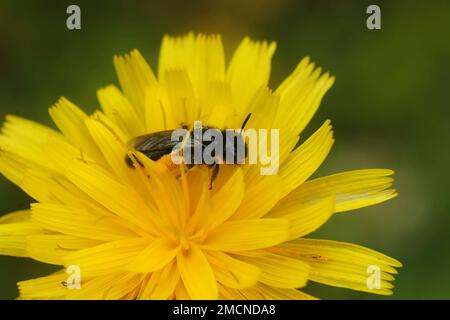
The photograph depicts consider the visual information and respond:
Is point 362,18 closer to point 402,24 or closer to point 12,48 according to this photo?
point 402,24

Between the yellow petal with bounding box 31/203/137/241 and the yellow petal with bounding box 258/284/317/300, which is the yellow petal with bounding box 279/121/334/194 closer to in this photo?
the yellow petal with bounding box 258/284/317/300

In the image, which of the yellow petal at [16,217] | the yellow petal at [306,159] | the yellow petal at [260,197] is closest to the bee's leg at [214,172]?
the yellow petal at [260,197]

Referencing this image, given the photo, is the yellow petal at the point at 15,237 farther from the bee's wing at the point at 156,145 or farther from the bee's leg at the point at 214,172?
the bee's leg at the point at 214,172

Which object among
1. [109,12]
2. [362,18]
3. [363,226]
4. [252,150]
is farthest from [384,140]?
[109,12]

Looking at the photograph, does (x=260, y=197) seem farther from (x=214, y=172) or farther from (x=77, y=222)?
(x=77, y=222)

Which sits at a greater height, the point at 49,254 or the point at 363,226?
the point at 363,226
